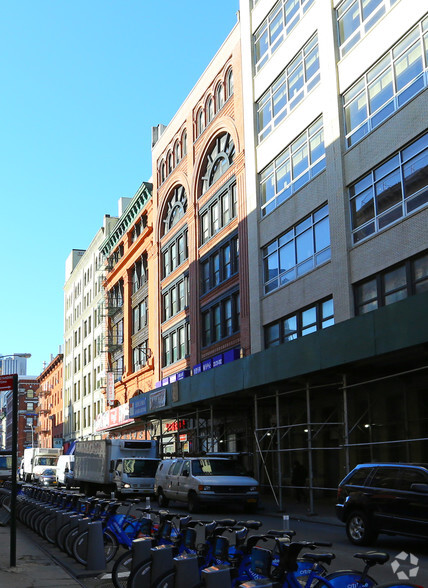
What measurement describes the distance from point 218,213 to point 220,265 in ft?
9.89

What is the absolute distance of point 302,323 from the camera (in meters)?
30.5

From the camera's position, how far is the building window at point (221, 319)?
125 feet

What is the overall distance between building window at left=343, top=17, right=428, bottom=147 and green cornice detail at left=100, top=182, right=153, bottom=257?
28816 millimetres

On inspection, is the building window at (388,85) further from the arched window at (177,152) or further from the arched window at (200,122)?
the arched window at (177,152)

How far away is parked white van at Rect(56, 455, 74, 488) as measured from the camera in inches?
1913

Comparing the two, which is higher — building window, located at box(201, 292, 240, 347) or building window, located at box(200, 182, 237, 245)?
building window, located at box(200, 182, 237, 245)

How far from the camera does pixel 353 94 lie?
27375 millimetres

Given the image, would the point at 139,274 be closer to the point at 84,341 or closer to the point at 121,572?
the point at 84,341

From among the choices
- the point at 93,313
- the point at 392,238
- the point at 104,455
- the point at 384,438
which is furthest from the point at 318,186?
the point at 93,313

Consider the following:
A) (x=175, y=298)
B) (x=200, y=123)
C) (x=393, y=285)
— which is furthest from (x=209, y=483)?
(x=200, y=123)

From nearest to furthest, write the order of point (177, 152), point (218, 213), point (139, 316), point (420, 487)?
1. point (420, 487)
2. point (218, 213)
3. point (177, 152)
4. point (139, 316)

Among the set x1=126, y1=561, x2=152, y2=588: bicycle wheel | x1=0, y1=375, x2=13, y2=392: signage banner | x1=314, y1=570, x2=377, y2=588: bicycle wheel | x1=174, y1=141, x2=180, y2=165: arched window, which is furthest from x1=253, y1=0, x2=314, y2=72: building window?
x1=314, y1=570, x2=377, y2=588: bicycle wheel

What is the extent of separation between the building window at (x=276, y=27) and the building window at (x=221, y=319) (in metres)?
11.5

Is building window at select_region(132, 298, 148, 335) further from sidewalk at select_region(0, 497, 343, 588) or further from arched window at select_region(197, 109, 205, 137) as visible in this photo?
sidewalk at select_region(0, 497, 343, 588)
